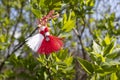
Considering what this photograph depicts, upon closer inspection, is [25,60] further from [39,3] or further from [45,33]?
[45,33]

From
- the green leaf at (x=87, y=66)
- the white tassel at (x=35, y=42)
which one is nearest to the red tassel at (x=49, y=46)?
the white tassel at (x=35, y=42)

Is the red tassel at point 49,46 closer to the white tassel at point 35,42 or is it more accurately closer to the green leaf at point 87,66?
the white tassel at point 35,42

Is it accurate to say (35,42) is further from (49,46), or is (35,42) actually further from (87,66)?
(87,66)

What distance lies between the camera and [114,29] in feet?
10.5

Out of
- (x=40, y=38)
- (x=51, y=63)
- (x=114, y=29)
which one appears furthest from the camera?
(x=114, y=29)

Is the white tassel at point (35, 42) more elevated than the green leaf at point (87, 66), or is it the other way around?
the white tassel at point (35, 42)

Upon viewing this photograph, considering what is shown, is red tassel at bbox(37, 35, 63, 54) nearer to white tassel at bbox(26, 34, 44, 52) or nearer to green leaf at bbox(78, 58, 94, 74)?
white tassel at bbox(26, 34, 44, 52)

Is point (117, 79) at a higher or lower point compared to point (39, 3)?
lower

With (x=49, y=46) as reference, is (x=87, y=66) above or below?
below

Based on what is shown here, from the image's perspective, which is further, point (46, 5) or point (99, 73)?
point (46, 5)

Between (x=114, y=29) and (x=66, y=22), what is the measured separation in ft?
3.74

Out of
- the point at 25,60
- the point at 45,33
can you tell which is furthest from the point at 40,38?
the point at 25,60

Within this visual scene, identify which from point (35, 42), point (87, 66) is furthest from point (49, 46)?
point (87, 66)

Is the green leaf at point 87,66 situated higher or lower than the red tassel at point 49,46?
lower
